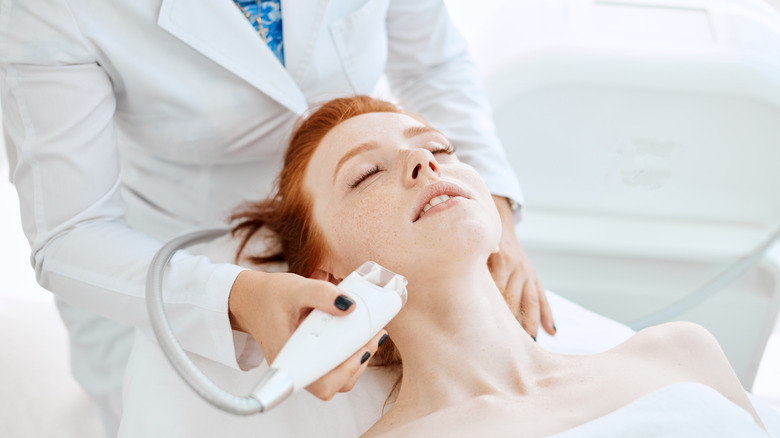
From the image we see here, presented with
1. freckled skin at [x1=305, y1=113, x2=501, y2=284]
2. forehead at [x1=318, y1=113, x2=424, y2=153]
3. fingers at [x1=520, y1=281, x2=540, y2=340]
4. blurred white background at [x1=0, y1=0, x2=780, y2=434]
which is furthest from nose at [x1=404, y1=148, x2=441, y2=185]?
blurred white background at [x1=0, y1=0, x2=780, y2=434]

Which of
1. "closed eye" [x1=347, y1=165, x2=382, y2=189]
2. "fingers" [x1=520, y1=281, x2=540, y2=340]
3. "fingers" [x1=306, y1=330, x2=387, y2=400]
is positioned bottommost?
"fingers" [x1=520, y1=281, x2=540, y2=340]

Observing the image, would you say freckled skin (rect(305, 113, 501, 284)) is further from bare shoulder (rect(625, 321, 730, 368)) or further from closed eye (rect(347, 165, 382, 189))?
bare shoulder (rect(625, 321, 730, 368))

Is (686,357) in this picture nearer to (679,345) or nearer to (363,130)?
(679,345)

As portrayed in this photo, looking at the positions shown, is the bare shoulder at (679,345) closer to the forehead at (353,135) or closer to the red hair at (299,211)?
the red hair at (299,211)

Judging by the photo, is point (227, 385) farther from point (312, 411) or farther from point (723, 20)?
point (723, 20)

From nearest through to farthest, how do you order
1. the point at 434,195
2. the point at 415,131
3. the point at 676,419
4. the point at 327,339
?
the point at 327,339 → the point at 676,419 → the point at 434,195 → the point at 415,131

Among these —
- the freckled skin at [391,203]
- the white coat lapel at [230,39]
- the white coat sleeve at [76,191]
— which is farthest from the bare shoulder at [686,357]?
the white coat lapel at [230,39]

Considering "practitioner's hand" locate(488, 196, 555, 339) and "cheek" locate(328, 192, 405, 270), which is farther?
"practitioner's hand" locate(488, 196, 555, 339)

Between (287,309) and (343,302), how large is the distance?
0.10 metres

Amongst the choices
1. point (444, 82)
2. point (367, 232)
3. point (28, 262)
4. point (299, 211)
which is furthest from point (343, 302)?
point (28, 262)

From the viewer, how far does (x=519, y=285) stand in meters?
1.47

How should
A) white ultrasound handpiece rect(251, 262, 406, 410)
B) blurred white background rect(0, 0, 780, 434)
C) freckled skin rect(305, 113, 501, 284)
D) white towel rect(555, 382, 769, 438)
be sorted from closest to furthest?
white ultrasound handpiece rect(251, 262, 406, 410), white towel rect(555, 382, 769, 438), freckled skin rect(305, 113, 501, 284), blurred white background rect(0, 0, 780, 434)

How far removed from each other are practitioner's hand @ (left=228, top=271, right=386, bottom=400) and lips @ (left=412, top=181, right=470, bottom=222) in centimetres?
22

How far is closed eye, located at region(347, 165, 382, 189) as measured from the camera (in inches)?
48.8
